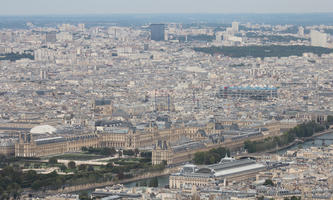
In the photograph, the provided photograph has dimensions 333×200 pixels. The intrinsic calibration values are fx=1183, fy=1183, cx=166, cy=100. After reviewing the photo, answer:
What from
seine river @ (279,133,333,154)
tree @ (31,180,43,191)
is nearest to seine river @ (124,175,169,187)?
tree @ (31,180,43,191)

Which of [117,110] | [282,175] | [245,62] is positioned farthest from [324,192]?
[245,62]

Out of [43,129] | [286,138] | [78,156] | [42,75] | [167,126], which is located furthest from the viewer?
[42,75]

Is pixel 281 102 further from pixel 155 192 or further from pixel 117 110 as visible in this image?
pixel 155 192

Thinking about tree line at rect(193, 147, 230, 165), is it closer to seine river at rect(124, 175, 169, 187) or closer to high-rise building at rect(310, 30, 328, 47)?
seine river at rect(124, 175, 169, 187)

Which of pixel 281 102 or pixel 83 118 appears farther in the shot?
pixel 281 102

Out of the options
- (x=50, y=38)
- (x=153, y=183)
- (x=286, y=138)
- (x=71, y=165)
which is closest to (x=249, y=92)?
(x=286, y=138)

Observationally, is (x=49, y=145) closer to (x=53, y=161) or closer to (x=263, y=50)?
(x=53, y=161)
